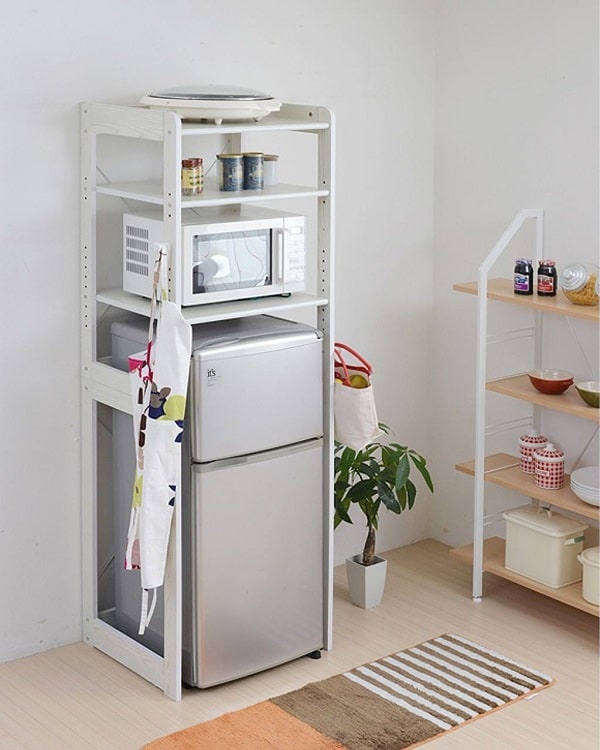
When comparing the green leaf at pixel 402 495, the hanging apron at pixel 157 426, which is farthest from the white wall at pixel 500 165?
the hanging apron at pixel 157 426

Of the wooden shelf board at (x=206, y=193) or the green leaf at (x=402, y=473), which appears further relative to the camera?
the green leaf at (x=402, y=473)

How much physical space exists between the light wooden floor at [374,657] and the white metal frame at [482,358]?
6.7 inches

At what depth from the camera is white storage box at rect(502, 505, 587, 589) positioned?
3344 mm

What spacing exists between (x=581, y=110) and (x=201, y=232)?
4.18 feet

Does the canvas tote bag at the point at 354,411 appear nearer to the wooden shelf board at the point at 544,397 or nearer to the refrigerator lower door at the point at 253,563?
the refrigerator lower door at the point at 253,563

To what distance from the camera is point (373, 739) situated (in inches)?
109

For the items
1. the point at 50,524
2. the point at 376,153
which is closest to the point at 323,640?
the point at 50,524

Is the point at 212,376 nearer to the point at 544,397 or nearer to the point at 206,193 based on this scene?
the point at 206,193

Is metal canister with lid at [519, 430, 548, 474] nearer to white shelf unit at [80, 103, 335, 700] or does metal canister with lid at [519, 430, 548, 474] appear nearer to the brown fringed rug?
the brown fringed rug

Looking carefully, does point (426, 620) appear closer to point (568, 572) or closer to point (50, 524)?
point (568, 572)

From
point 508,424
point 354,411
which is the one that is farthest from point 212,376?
point 508,424

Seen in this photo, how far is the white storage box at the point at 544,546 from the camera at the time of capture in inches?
132

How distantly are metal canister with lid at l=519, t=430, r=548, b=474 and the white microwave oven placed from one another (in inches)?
37.5

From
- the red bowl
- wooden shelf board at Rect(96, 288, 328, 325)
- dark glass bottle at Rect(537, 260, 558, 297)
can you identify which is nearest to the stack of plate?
the red bowl
